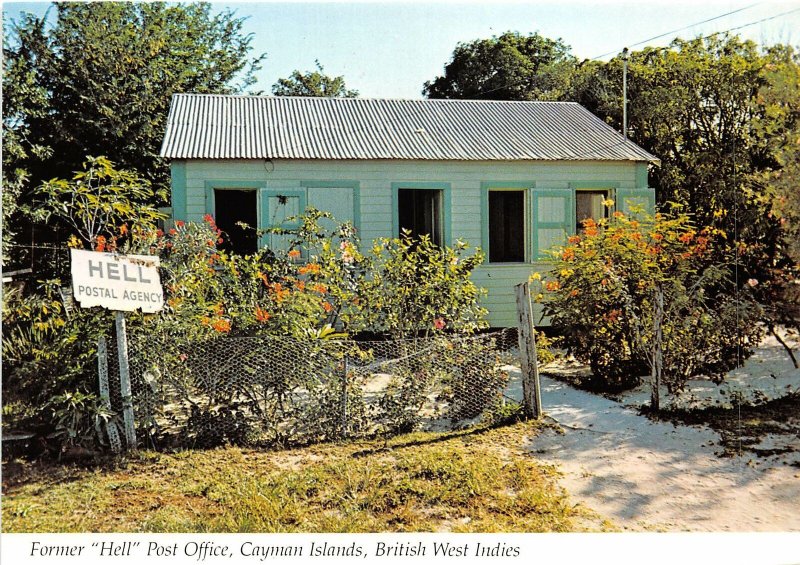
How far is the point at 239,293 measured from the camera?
5.84 meters

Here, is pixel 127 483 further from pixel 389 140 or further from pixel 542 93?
pixel 542 93

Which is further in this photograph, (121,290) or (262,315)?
(262,315)

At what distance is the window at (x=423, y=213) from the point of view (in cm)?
1045

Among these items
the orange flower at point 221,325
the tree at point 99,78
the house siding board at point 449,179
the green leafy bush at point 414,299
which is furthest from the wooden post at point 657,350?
the tree at point 99,78

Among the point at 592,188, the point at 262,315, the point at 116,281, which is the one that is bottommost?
the point at 262,315

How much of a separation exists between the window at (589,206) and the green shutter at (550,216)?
1.06 feet

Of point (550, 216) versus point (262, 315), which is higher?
point (550, 216)

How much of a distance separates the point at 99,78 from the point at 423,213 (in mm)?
4708

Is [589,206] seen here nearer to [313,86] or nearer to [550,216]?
[550,216]

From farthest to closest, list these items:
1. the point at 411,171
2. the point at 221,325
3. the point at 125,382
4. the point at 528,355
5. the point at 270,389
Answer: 1. the point at 411,171
2. the point at 528,355
3. the point at 270,389
4. the point at 221,325
5. the point at 125,382

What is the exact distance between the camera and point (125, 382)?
5.29 meters

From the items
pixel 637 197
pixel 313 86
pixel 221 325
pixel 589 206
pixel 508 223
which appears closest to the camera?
pixel 221 325

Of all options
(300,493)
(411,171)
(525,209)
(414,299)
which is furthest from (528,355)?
(525,209)

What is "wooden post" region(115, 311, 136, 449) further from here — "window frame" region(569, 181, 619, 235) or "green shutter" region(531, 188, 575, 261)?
"window frame" region(569, 181, 619, 235)
